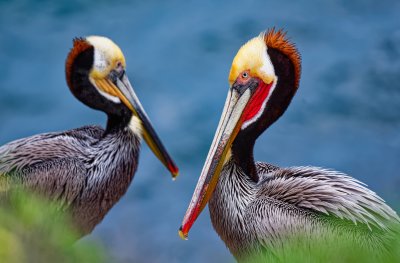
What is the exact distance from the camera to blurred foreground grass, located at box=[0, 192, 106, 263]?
16.8 inches

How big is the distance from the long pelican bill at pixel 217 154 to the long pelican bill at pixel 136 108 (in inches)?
32.3

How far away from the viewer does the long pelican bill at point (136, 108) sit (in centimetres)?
359

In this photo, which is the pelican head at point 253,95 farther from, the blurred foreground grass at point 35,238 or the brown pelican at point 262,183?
the blurred foreground grass at point 35,238

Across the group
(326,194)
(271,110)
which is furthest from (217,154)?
(326,194)

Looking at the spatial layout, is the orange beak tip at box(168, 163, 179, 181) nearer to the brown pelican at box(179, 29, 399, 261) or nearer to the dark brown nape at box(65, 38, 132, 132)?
the dark brown nape at box(65, 38, 132, 132)

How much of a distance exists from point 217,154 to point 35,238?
2350 millimetres

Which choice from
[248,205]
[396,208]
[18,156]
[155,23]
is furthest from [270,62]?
[396,208]

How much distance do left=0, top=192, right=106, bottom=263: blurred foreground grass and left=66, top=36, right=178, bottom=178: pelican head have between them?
308cm

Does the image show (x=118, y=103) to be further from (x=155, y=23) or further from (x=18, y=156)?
(x=155, y=23)

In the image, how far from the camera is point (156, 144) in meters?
3.61

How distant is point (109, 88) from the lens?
3588mm

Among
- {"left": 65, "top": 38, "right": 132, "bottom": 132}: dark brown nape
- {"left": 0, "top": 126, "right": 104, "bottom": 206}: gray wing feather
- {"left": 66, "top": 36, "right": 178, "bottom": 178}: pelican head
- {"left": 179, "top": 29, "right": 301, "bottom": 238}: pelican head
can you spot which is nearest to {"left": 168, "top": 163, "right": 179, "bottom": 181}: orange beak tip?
{"left": 66, "top": 36, "right": 178, "bottom": 178}: pelican head

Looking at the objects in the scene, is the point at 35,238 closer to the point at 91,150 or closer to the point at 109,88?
the point at 91,150

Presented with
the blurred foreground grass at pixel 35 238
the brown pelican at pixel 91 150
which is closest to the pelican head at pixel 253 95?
the brown pelican at pixel 91 150
